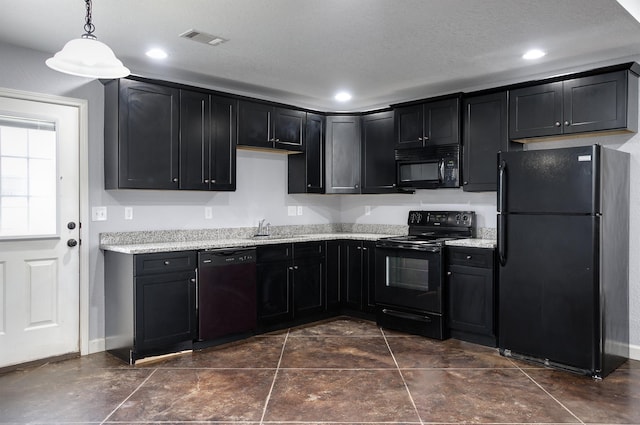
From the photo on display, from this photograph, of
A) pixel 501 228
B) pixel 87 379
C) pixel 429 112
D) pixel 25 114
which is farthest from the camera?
pixel 429 112

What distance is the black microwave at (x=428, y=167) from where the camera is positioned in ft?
15.0

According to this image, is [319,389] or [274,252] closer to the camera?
[319,389]

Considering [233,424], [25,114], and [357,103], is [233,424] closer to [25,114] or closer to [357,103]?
[25,114]

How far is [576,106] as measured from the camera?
3.80m

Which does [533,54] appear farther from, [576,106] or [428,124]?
[428,124]

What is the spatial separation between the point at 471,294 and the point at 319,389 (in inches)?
69.9

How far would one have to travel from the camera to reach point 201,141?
4.27 meters

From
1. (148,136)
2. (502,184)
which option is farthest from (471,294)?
(148,136)

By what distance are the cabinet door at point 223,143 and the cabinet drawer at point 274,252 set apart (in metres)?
0.67

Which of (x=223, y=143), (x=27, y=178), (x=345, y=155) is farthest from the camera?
(x=345, y=155)

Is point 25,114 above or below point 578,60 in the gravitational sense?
below

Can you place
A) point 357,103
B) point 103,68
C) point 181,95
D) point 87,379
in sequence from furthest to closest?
point 357,103 < point 181,95 < point 87,379 < point 103,68

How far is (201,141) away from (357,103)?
7.12ft

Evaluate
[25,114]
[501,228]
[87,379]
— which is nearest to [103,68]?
[25,114]
